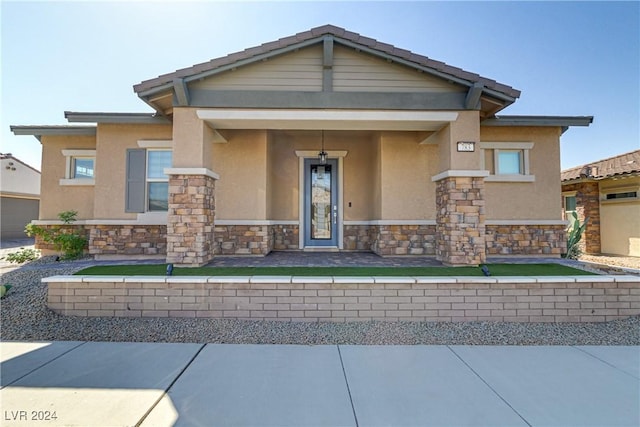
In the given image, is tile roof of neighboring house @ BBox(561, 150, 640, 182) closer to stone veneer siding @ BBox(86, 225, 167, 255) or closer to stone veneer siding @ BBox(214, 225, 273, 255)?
stone veneer siding @ BBox(214, 225, 273, 255)

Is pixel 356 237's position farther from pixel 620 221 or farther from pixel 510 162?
pixel 620 221

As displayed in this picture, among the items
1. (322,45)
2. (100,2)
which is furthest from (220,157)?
(100,2)

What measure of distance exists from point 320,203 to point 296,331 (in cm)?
497

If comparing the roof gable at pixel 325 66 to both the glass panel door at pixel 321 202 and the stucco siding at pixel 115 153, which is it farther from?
the glass panel door at pixel 321 202

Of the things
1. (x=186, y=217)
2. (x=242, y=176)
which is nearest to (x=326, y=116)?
(x=242, y=176)

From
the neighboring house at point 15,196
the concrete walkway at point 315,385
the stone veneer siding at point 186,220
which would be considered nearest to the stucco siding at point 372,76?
the stone veneer siding at point 186,220

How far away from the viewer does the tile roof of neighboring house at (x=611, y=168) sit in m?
9.99

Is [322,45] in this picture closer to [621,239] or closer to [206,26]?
[206,26]

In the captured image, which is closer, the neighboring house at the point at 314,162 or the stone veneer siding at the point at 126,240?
the neighboring house at the point at 314,162

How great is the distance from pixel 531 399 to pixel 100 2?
34.2ft

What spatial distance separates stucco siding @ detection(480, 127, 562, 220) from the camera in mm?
7840

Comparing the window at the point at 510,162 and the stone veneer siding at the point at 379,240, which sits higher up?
the window at the point at 510,162

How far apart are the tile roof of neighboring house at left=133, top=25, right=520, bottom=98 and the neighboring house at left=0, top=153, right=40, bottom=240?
646 inches

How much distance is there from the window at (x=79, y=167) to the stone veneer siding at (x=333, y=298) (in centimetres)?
470
